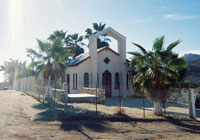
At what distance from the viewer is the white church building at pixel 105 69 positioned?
20547 mm

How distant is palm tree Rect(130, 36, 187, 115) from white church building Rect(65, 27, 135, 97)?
10271 mm

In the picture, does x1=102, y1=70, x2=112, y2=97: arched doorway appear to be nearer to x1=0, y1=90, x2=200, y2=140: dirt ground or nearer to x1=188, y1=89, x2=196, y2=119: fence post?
x1=0, y1=90, x2=200, y2=140: dirt ground

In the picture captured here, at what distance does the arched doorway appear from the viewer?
70.3ft

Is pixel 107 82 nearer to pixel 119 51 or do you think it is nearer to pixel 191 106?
pixel 119 51

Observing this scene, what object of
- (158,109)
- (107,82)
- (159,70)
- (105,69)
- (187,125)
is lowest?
(187,125)

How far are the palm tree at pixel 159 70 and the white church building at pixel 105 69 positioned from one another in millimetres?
10271

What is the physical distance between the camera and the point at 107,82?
21703 millimetres

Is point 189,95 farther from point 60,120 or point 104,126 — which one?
point 60,120

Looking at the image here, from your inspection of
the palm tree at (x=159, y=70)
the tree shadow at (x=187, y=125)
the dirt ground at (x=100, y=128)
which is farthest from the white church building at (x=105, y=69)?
the tree shadow at (x=187, y=125)

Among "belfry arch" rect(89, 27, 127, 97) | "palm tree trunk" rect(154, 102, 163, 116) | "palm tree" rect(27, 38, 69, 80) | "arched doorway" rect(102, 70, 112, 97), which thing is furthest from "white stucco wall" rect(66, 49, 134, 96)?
"palm tree trunk" rect(154, 102, 163, 116)

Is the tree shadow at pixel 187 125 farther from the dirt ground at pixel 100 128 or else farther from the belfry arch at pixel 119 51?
the belfry arch at pixel 119 51

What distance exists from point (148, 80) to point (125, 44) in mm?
12255

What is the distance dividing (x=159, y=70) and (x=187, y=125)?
308 cm

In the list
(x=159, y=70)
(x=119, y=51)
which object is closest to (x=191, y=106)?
(x=159, y=70)
